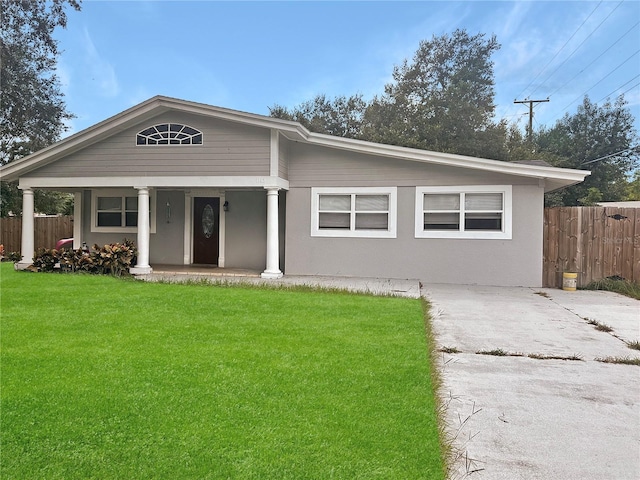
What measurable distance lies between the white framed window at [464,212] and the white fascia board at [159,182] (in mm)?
3442

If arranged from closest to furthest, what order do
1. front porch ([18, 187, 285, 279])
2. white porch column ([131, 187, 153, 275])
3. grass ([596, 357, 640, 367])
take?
grass ([596, 357, 640, 367])
white porch column ([131, 187, 153, 275])
front porch ([18, 187, 285, 279])

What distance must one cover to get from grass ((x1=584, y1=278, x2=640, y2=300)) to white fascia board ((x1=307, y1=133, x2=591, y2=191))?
7.68 ft

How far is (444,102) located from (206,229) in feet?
65.6

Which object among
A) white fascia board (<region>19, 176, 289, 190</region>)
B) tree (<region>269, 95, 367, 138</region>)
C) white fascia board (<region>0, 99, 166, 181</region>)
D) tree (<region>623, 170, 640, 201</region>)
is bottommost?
white fascia board (<region>19, 176, 289, 190</region>)

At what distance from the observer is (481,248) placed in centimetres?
1023

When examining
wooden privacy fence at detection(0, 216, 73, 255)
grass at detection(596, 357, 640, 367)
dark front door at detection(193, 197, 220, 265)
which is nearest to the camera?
grass at detection(596, 357, 640, 367)

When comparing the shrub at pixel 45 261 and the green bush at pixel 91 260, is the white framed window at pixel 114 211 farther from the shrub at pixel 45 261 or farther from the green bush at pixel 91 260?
the shrub at pixel 45 261

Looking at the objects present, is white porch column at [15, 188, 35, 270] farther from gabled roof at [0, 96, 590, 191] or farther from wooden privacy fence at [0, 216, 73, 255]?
wooden privacy fence at [0, 216, 73, 255]

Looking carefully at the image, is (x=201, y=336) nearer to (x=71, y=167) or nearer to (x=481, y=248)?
(x=481, y=248)

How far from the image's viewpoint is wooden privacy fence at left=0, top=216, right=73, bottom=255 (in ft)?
52.0

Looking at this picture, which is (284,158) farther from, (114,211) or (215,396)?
(215,396)

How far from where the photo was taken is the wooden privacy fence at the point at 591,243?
984cm

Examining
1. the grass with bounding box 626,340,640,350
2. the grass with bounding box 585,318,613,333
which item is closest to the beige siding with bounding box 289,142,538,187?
the grass with bounding box 585,318,613,333

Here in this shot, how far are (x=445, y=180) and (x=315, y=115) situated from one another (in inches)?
870
